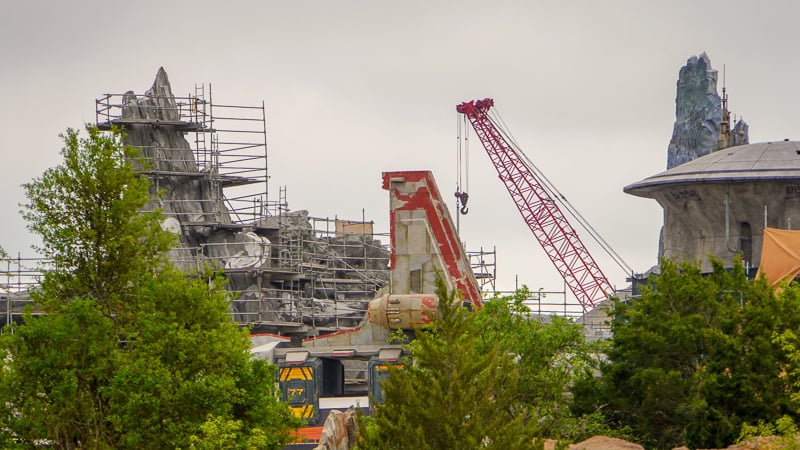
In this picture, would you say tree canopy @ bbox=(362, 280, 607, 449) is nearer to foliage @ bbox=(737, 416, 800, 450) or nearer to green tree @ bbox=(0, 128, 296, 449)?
green tree @ bbox=(0, 128, 296, 449)

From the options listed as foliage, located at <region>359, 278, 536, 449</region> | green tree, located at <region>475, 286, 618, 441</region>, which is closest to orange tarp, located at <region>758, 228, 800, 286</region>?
green tree, located at <region>475, 286, 618, 441</region>

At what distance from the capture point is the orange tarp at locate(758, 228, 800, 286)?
209ft

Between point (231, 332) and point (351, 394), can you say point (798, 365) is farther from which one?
point (351, 394)

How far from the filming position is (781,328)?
48.8 metres

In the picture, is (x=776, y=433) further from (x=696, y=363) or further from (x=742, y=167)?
(x=742, y=167)

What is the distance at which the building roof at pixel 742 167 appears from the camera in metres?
72.2

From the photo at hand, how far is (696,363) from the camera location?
4981 cm

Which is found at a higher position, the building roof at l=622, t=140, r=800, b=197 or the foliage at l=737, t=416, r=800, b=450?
the building roof at l=622, t=140, r=800, b=197

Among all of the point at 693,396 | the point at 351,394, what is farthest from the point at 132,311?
the point at 351,394

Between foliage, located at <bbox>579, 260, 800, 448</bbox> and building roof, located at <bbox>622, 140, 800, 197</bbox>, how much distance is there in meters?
19.9

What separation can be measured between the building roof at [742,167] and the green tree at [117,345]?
32467mm

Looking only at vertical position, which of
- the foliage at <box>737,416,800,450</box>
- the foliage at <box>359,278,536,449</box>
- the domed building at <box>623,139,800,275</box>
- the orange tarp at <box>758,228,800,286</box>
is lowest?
the foliage at <box>737,416,800,450</box>

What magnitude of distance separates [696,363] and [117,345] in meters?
16.2

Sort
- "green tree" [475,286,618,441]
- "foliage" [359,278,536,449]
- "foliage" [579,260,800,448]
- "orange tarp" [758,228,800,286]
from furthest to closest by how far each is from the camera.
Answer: "orange tarp" [758,228,800,286]
"green tree" [475,286,618,441]
"foliage" [579,260,800,448]
"foliage" [359,278,536,449]
